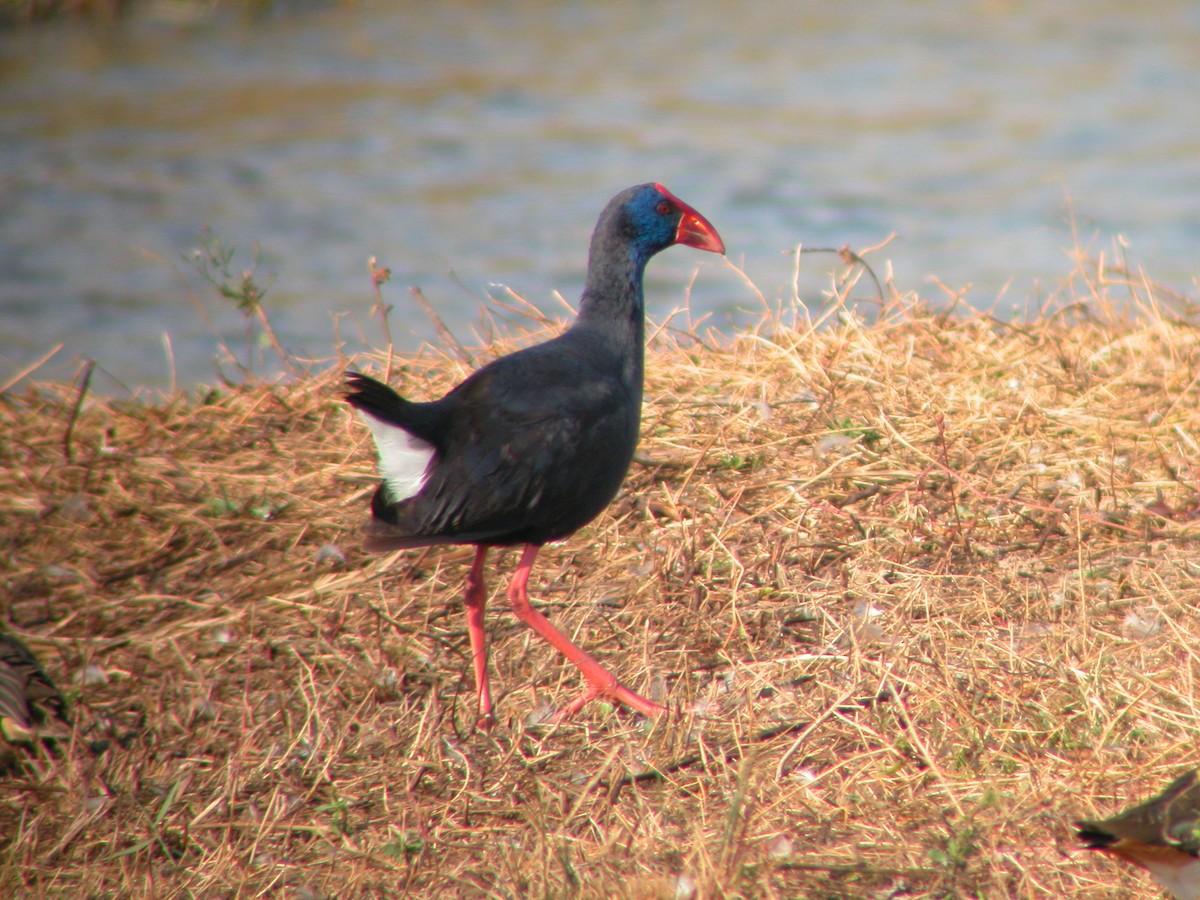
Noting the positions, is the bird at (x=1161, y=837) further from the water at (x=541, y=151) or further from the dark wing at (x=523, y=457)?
the water at (x=541, y=151)

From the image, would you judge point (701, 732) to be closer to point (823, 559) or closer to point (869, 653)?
point (869, 653)

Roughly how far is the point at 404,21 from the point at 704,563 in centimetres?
1171

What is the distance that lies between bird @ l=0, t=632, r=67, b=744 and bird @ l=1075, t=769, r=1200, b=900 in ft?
8.52

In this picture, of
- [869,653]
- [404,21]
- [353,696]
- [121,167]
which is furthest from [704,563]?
[404,21]

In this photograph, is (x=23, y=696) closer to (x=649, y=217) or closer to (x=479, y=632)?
(x=479, y=632)

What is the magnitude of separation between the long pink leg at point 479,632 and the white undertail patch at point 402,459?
0.35m

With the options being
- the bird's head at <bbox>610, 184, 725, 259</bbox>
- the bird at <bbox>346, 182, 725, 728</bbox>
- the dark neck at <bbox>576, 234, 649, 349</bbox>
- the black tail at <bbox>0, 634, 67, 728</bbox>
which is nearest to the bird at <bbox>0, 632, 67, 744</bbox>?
the black tail at <bbox>0, 634, 67, 728</bbox>

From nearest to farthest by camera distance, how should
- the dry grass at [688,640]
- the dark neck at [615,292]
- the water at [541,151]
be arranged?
the dry grass at [688,640], the dark neck at [615,292], the water at [541,151]

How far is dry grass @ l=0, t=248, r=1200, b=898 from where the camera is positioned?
2.99 metres

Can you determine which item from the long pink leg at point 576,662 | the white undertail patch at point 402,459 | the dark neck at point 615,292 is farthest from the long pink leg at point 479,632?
the dark neck at point 615,292

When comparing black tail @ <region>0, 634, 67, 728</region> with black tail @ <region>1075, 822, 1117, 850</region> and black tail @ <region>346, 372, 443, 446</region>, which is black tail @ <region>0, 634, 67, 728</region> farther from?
Answer: black tail @ <region>1075, 822, 1117, 850</region>

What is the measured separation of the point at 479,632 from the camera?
11.8 ft

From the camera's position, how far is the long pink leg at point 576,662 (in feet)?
11.4

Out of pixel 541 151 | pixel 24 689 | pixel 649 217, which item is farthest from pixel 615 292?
pixel 541 151
